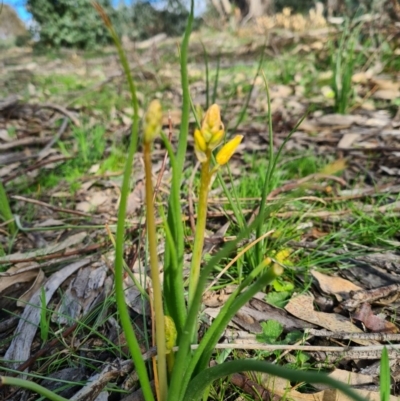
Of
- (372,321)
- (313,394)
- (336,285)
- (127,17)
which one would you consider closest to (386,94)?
(336,285)

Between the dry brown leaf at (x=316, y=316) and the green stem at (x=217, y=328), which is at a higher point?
the green stem at (x=217, y=328)

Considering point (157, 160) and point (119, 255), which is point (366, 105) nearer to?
point (157, 160)

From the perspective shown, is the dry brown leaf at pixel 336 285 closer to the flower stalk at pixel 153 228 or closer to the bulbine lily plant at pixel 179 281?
the bulbine lily plant at pixel 179 281

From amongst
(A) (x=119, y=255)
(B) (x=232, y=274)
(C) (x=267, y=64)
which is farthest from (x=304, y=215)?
(C) (x=267, y=64)

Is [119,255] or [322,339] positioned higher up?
[119,255]

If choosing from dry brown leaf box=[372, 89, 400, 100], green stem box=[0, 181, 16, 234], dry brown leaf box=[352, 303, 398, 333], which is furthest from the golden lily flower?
dry brown leaf box=[372, 89, 400, 100]

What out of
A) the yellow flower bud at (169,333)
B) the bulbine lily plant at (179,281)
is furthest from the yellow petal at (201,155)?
the yellow flower bud at (169,333)
